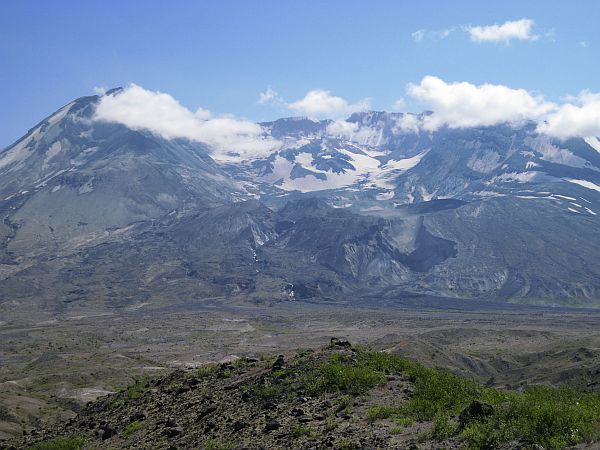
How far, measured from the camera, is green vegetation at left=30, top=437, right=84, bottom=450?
29.2m

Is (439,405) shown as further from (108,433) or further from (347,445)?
(108,433)

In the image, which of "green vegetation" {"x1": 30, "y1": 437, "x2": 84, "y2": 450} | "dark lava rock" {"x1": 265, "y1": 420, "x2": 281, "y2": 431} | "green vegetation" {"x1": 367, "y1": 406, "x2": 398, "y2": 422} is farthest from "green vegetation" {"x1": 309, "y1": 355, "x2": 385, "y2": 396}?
"green vegetation" {"x1": 30, "y1": 437, "x2": 84, "y2": 450}

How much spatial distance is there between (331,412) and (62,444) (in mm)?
12656

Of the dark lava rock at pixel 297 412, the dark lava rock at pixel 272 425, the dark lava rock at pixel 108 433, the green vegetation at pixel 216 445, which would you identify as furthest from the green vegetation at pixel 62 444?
the dark lava rock at pixel 297 412

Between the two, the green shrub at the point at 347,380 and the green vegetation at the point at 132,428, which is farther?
the green vegetation at the point at 132,428

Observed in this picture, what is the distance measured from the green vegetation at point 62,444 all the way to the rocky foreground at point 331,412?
5cm

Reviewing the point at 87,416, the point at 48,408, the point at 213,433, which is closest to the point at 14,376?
the point at 48,408

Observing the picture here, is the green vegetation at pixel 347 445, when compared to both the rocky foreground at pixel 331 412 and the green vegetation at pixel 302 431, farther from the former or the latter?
the green vegetation at pixel 302 431

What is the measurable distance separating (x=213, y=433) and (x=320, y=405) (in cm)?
408

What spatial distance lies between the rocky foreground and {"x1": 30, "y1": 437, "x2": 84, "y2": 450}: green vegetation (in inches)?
2.2

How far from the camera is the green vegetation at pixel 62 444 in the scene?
29172mm

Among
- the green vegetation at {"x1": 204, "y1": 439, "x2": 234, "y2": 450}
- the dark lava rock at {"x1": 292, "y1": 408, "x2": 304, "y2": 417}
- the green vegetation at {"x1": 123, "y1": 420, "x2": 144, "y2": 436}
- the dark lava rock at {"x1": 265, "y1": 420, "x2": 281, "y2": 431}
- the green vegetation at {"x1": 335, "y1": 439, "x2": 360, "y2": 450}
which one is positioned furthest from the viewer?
the green vegetation at {"x1": 123, "y1": 420, "x2": 144, "y2": 436}

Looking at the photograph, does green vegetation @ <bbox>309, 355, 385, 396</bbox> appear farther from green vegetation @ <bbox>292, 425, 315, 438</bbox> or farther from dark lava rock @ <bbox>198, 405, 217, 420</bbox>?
dark lava rock @ <bbox>198, 405, 217, 420</bbox>

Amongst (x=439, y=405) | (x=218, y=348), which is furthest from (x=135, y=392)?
(x=218, y=348)
